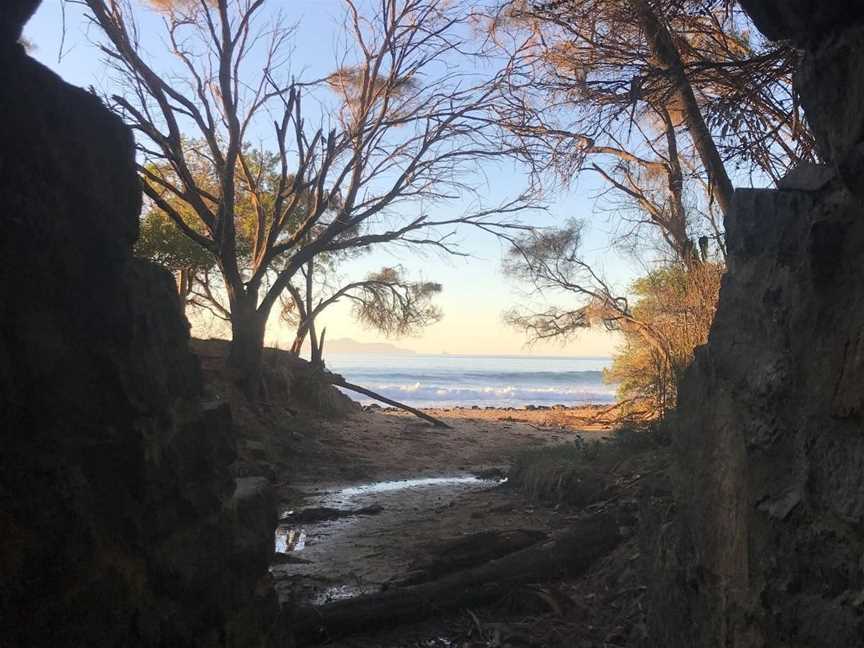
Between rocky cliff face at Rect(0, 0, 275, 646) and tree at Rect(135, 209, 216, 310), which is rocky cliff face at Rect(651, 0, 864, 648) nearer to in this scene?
rocky cliff face at Rect(0, 0, 275, 646)

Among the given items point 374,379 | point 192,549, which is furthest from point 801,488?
point 374,379

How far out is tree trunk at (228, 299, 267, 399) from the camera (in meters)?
12.9

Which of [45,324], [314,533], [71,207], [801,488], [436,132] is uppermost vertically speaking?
[436,132]

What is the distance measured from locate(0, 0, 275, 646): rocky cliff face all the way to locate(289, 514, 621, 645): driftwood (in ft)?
3.47

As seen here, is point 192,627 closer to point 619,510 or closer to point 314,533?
point 619,510

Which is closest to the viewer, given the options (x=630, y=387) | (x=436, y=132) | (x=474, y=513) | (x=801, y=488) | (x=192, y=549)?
(x=801, y=488)

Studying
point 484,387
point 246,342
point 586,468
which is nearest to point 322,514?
point 586,468

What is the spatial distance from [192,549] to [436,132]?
11.4 metres

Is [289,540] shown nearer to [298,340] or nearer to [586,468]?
[586,468]

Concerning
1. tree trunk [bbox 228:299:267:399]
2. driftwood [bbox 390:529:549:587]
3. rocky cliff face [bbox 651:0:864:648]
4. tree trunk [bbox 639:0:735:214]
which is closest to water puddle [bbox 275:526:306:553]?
driftwood [bbox 390:529:549:587]

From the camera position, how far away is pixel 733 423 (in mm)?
2469

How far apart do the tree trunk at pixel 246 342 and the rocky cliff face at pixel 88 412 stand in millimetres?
10400

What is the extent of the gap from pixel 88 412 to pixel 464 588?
287 centimetres

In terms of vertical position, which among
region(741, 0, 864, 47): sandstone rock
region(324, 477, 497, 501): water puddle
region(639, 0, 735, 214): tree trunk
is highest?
region(639, 0, 735, 214): tree trunk
